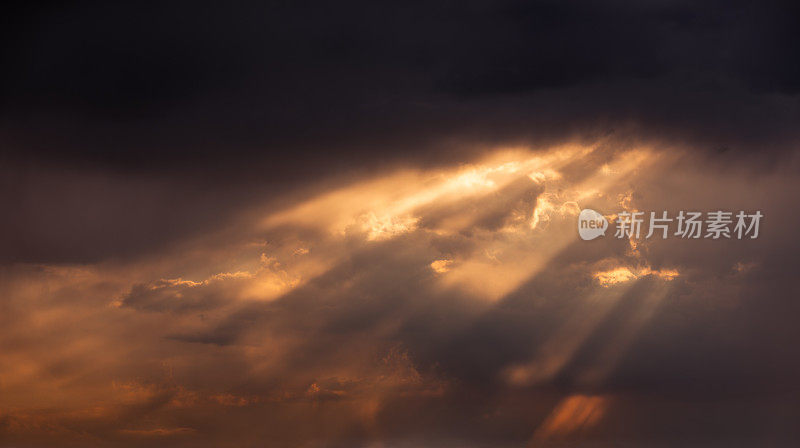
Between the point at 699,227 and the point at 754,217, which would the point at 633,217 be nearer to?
the point at 699,227

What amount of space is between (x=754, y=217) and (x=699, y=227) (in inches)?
288

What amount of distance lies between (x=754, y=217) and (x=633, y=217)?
13.8m

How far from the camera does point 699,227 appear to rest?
167 feet

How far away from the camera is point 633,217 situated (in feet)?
172

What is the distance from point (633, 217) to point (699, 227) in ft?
22.6

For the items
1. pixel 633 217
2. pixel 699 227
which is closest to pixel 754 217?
pixel 699 227

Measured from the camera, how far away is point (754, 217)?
5228 cm
